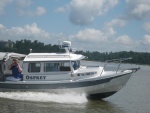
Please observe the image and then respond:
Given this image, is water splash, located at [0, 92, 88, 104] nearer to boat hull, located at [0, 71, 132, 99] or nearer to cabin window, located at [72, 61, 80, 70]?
boat hull, located at [0, 71, 132, 99]

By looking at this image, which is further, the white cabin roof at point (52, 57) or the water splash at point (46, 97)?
the white cabin roof at point (52, 57)

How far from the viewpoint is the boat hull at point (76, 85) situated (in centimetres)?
1833

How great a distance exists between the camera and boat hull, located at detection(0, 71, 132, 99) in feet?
60.1

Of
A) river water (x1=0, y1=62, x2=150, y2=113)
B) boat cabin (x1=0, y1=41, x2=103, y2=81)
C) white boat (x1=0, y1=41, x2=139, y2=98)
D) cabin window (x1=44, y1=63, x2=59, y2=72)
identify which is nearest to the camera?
river water (x1=0, y1=62, x2=150, y2=113)

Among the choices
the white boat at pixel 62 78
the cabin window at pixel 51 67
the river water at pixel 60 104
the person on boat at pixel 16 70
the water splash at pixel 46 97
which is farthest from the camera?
the person on boat at pixel 16 70

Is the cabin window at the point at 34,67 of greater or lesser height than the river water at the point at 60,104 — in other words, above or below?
above

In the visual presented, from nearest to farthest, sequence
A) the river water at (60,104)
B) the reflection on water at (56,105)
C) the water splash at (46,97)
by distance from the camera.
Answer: the reflection on water at (56,105) < the river water at (60,104) < the water splash at (46,97)

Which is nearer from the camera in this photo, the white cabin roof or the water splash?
the water splash

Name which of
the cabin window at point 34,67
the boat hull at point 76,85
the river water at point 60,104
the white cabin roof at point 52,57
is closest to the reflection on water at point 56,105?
the river water at point 60,104

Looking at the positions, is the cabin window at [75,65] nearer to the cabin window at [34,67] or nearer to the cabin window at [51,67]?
the cabin window at [51,67]

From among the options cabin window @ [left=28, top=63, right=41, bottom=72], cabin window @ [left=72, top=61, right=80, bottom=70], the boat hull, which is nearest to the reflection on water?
A: the boat hull

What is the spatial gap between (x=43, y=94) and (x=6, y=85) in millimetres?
2267

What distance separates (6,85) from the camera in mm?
18719

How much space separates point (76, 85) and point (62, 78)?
3.07 feet
